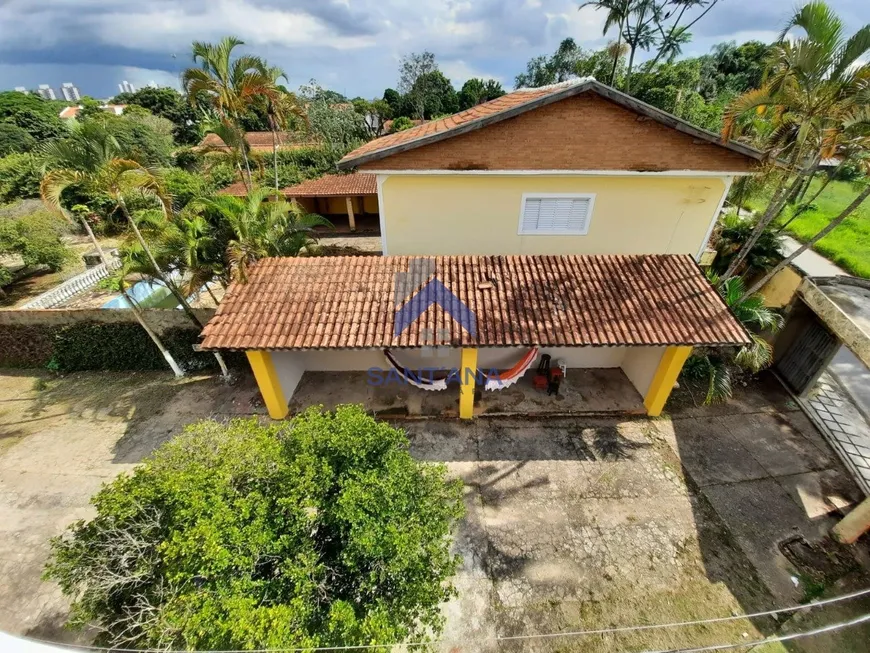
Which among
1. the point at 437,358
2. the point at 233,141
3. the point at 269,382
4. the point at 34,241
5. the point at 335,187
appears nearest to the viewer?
the point at 269,382

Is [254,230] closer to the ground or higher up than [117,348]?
higher up

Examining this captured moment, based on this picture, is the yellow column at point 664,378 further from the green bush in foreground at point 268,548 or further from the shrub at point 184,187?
the shrub at point 184,187

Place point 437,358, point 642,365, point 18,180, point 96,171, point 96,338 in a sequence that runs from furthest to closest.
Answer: point 18,180 < point 96,338 < point 437,358 < point 642,365 < point 96,171

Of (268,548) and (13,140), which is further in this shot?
(13,140)

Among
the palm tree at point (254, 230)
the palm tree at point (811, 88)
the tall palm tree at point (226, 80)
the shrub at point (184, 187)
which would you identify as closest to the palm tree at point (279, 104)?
the tall palm tree at point (226, 80)

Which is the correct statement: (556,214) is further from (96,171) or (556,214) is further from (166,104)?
(166,104)

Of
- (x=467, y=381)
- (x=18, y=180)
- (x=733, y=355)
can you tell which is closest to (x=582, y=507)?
(x=467, y=381)
